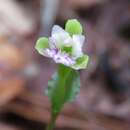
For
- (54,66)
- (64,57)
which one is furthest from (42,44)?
(54,66)

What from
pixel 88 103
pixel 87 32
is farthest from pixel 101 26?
pixel 88 103

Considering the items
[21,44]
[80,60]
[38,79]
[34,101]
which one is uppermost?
[21,44]

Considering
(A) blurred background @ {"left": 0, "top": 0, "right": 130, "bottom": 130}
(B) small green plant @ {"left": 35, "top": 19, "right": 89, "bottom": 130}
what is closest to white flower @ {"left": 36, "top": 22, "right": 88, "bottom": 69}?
(B) small green plant @ {"left": 35, "top": 19, "right": 89, "bottom": 130}

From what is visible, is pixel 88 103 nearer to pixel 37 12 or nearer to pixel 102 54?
pixel 102 54

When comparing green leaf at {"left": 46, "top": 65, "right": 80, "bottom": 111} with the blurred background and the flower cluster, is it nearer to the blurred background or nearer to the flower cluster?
the flower cluster

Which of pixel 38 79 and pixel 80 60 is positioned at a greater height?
pixel 38 79

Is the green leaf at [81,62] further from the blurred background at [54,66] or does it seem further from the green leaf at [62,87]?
the blurred background at [54,66]

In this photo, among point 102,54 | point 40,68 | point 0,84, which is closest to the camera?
point 0,84

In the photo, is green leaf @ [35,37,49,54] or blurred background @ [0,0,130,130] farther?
blurred background @ [0,0,130,130]

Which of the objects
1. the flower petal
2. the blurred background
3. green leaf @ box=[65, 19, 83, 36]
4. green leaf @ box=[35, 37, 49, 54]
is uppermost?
the blurred background
